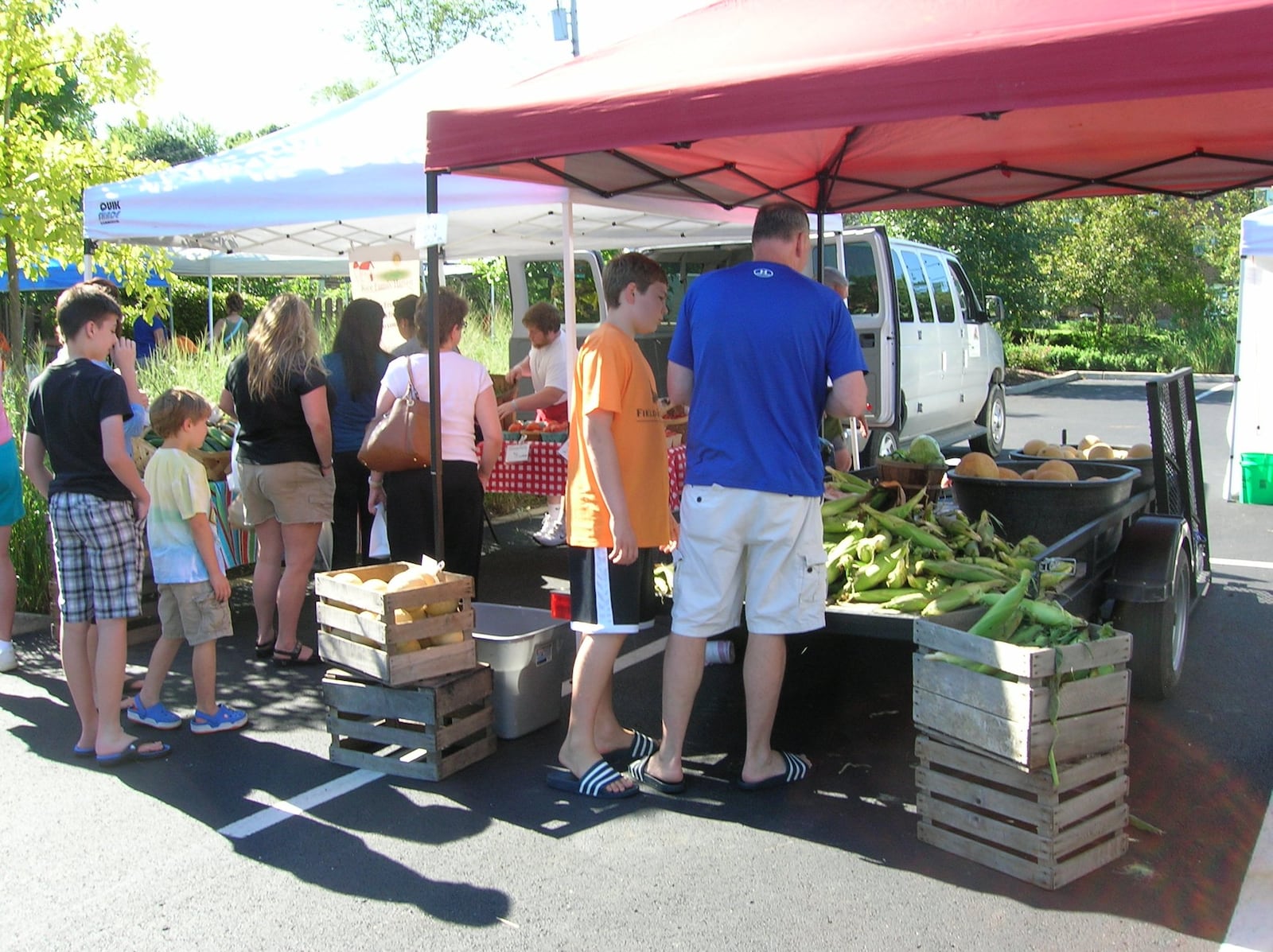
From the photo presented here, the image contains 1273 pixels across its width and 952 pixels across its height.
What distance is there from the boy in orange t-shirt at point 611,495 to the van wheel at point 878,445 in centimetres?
682

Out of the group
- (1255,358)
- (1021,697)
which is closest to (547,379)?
(1021,697)

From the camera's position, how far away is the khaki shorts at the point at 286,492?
17.9ft

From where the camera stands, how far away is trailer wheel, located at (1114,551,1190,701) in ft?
16.2

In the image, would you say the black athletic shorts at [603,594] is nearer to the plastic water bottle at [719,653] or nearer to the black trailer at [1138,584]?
the black trailer at [1138,584]

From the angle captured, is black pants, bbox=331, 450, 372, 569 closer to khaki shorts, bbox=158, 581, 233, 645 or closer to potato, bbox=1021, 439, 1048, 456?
khaki shorts, bbox=158, 581, 233, 645

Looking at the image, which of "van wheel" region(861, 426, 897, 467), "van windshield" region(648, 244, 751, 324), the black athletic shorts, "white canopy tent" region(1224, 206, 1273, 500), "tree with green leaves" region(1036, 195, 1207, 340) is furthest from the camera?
"tree with green leaves" region(1036, 195, 1207, 340)

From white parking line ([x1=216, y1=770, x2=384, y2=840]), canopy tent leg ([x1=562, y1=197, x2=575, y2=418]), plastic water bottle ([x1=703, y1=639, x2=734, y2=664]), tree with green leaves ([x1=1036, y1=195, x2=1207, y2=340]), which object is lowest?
white parking line ([x1=216, y1=770, x2=384, y2=840])

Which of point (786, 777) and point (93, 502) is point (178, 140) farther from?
point (786, 777)

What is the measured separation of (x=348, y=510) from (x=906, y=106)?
13.2 ft

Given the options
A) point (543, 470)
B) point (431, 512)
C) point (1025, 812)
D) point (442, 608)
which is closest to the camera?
point (1025, 812)

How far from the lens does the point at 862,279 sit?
1065cm

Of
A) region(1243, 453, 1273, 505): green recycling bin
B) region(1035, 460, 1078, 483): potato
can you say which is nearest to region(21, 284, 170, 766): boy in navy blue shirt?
region(1035, 460, 1078, 483): potato

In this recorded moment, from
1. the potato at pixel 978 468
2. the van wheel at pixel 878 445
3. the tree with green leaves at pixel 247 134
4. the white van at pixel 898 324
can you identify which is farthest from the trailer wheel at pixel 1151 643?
the tree with green leaves at pixel 247 134

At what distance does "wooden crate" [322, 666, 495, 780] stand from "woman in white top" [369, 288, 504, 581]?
3.07 feet
